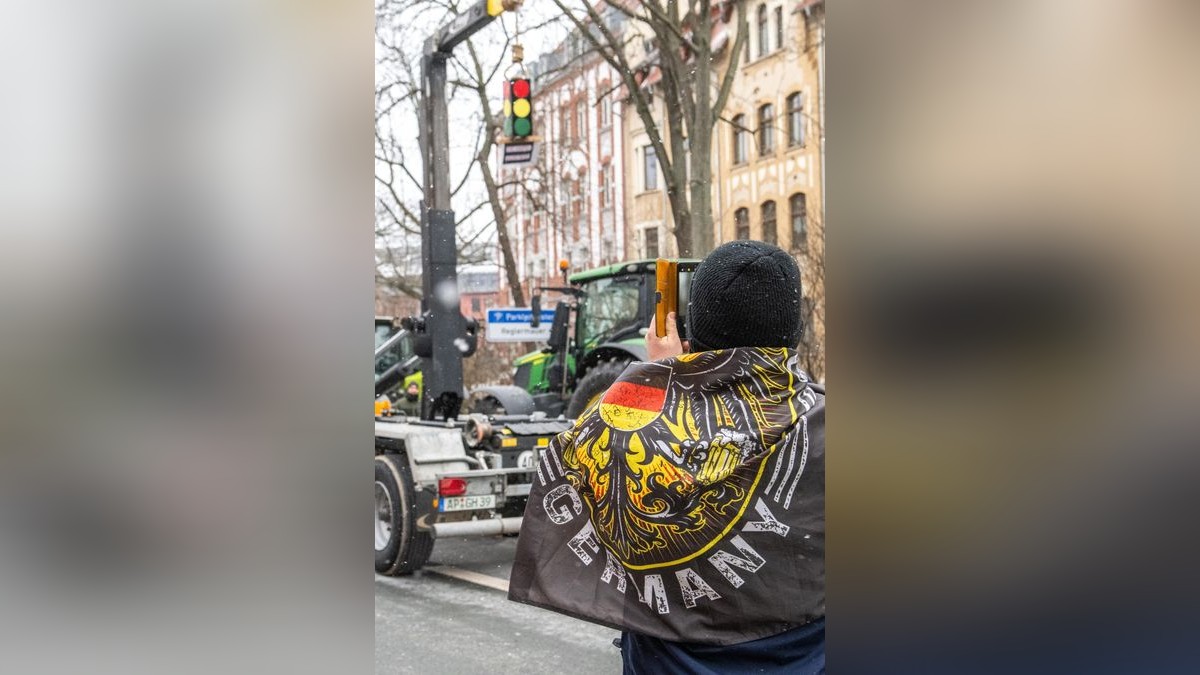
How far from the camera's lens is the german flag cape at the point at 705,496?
5.34ft

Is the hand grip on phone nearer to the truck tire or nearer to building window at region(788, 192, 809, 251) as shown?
the truck tire

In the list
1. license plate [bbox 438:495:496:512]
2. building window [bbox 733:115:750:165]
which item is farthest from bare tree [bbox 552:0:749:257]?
building window [bbox 733:115:750:165]

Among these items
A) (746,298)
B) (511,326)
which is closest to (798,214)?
(511,326)

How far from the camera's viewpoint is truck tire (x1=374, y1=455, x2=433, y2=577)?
26.7 ft

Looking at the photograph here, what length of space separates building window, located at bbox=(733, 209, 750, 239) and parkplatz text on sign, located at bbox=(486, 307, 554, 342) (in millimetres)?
11855

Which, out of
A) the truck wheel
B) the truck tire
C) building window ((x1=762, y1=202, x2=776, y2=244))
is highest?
building window ((x1=762, y1=202, x2=776, y2=244))

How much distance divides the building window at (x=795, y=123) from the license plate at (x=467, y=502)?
55.3 feet

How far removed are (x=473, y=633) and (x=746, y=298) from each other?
5339mm

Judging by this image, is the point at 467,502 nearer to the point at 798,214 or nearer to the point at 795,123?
the point at 798,214
